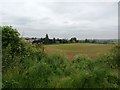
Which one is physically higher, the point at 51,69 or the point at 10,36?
A: the point at 10,36

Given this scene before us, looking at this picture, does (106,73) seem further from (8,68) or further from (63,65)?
(8,68)

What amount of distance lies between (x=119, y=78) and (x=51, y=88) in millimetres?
1924

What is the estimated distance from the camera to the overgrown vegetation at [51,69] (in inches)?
261

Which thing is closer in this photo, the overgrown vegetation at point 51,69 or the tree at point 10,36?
the overgrown vegetation at point 51,69

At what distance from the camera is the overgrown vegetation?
6637 millimetres

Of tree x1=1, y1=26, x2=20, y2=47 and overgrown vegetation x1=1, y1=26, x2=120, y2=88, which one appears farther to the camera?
tree x1=1, y1=26, x2=20, y2=47

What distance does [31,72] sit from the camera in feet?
22.7

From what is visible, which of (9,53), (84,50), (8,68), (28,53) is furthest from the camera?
(84,50)

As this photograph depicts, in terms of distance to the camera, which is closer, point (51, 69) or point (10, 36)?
point (51, 69)

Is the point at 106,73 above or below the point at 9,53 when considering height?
below

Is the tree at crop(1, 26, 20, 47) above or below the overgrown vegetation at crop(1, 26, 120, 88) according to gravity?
above

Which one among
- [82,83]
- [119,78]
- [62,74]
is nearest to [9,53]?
[62,74]

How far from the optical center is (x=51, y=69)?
7.41 metres

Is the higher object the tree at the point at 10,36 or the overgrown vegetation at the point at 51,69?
the tree at the point at 10,36
